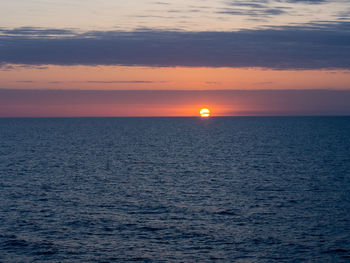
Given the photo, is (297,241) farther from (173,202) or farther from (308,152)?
(308,152)

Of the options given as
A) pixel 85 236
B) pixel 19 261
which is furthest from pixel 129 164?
pixel 19 261

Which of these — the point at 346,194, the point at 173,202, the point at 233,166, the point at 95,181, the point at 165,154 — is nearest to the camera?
the point at 173,202

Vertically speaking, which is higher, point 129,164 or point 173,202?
point 129,164

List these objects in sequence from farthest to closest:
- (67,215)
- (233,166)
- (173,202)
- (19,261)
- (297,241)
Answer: (233,166) → (173,202) → (67,215) → (297,241) → (19,261)

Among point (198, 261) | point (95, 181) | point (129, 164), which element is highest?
point (129, 164)

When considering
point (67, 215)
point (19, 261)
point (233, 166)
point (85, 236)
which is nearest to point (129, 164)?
point (233, 166)

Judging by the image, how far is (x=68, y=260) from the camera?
114 feet

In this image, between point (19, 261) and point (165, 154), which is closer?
point (19, 261)

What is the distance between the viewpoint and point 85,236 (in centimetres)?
4009

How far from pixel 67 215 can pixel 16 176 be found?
29508 mm

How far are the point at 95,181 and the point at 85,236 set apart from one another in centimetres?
2950

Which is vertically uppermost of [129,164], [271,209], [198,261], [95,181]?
[129,164]

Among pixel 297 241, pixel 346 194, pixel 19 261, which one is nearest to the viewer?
pixel 19 261

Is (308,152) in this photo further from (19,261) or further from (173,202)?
(19,261)
